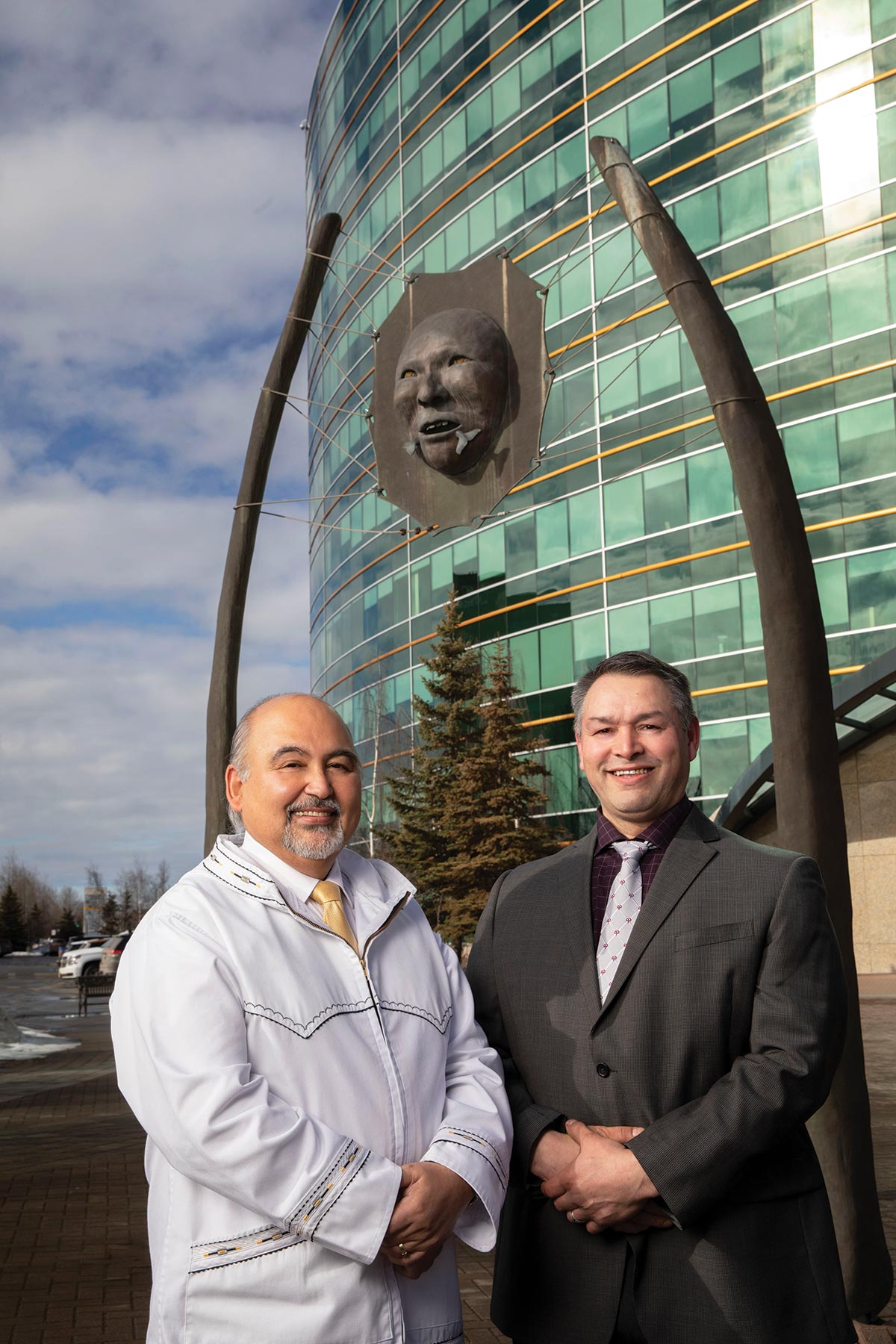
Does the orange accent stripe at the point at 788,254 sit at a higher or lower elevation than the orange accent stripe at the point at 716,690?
higher

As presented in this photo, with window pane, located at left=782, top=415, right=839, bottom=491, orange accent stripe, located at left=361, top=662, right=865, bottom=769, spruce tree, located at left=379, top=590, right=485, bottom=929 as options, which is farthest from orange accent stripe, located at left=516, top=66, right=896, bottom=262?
orange accent stripe, located at left=361, top=662, right=865, bottom=769

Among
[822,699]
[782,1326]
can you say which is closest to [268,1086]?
[782,1326]

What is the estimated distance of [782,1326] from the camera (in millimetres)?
2438

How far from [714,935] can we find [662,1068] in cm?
30

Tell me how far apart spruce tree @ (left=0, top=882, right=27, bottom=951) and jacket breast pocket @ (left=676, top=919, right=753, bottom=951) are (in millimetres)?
109664

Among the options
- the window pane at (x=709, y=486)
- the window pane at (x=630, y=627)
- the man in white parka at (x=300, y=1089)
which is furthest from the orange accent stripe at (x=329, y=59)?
the man in white parka at (x=300, y=1089)

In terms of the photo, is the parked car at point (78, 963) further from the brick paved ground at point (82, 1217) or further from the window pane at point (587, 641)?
the brick paved ground at point (82, 1217)

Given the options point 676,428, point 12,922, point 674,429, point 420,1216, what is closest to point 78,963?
point 676,428

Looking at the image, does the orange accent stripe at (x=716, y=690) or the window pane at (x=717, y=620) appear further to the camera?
the window pane at (x=717, y=620)

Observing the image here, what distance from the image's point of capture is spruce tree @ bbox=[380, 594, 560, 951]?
97.2 ft

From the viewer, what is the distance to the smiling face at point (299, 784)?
2.60 metres

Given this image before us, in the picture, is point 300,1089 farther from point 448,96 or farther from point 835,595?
point 448,96

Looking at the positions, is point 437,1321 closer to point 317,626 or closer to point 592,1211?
point 592,1211

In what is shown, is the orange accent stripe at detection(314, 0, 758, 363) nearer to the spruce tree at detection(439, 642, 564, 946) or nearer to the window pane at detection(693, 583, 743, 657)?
the window pane at detection(693, 583, 743, 657)
